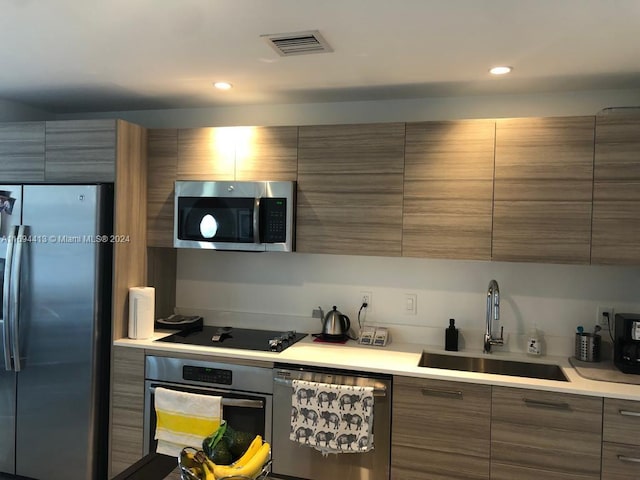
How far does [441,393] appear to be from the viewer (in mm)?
2480

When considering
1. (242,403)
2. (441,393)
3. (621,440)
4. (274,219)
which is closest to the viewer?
(621,440)

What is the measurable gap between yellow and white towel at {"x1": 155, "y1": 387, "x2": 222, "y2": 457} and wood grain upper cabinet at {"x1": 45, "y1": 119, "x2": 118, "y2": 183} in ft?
4.16

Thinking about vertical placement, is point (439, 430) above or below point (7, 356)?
below

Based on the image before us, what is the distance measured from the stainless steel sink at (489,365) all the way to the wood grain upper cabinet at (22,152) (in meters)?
2.48

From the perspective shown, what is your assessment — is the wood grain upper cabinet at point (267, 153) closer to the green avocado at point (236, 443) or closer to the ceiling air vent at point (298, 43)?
the ceiling air vent at point (298, 43)

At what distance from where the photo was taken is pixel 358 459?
8.46 feet

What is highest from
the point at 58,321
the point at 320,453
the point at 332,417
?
the point at 58,321

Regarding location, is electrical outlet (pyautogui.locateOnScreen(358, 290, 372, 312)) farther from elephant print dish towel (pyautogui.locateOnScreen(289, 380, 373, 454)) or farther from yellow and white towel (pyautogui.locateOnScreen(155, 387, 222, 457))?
yellow and white towel (pyautogui.locateOnScreen(155, 387, 222, 457))

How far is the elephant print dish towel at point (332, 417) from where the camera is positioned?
8.20 ft

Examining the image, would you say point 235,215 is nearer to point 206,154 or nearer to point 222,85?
point 206,154

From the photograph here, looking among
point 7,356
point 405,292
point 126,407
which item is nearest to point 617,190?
point 405,292

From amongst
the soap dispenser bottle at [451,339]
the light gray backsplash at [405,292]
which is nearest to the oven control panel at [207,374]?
the light gray backsplash at [405,292]

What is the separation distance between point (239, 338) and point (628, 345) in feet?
6.84

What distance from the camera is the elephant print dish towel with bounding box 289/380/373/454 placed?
8.20ft
